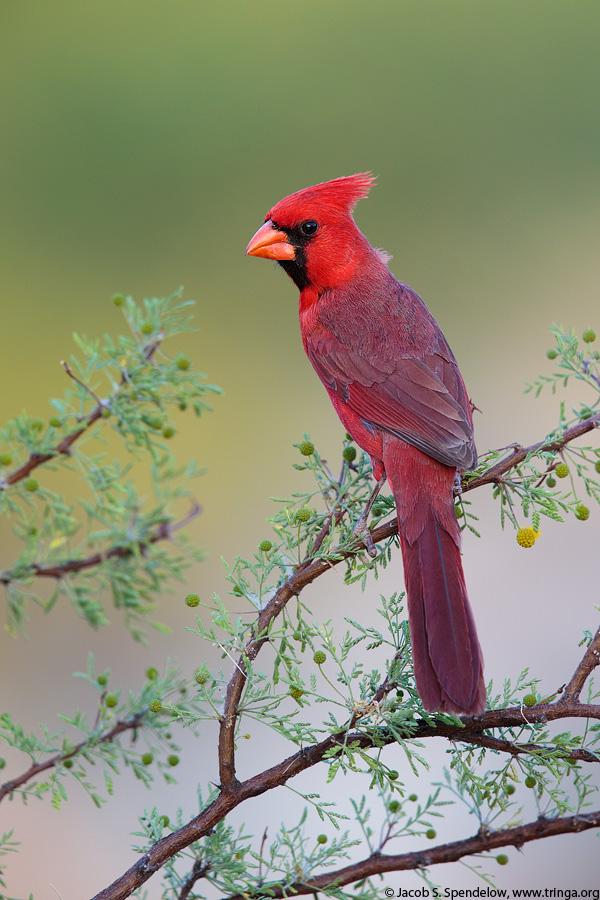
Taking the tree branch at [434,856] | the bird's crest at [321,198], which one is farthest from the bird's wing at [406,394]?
the tree branch at [434,856]

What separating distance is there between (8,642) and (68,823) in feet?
2.29

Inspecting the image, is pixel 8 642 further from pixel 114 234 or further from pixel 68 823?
pixel 114 234

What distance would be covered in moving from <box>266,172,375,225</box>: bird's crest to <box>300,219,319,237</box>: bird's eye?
0.06ft

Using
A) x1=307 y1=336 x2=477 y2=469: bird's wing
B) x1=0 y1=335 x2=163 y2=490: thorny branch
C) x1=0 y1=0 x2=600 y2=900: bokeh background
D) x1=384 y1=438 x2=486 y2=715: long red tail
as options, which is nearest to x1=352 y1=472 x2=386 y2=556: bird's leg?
x1=384 y1=438 x2=486 y2=715: long red tail

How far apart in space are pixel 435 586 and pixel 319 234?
0.97 m

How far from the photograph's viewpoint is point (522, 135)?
14.1 feet

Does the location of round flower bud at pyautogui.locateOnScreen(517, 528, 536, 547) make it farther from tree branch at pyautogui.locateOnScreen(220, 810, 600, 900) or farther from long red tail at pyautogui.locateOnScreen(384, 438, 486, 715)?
tree branch at pyautogui.locateOnScreen(220, 810, 600, 900)

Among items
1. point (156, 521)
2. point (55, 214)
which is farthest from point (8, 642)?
point (156, 521)

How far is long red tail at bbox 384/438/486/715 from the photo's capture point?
121cm

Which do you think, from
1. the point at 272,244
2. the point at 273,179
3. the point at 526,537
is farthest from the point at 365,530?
the point at 273,179

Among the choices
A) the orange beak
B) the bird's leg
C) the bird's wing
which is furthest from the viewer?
the orange beak

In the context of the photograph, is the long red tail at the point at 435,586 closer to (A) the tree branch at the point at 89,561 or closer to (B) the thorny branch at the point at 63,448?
(A) the tree branch at the point at 89,561

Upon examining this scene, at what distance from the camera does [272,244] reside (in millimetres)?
2143

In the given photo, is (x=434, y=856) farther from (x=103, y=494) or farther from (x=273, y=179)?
(x=273, y=179)
